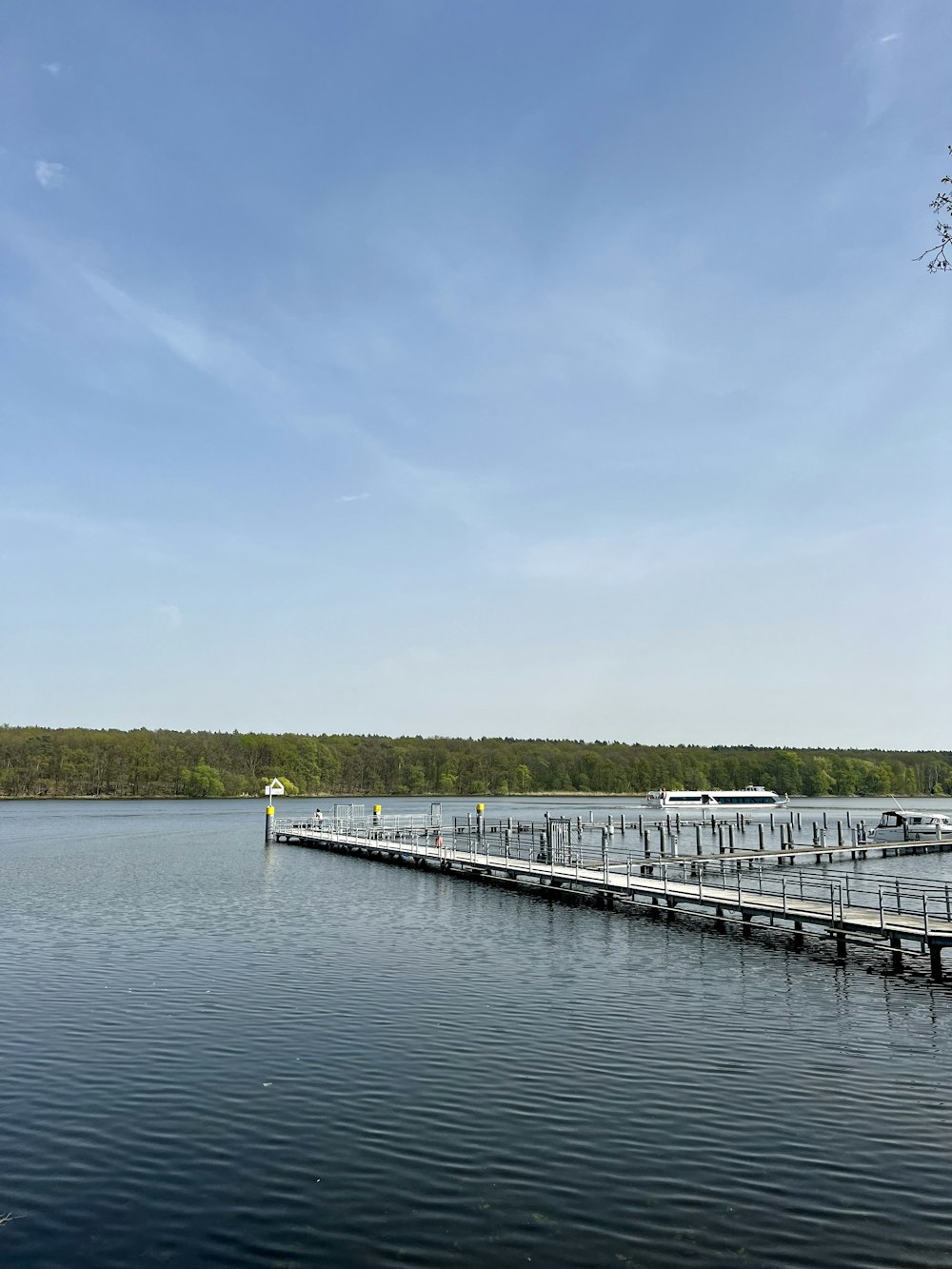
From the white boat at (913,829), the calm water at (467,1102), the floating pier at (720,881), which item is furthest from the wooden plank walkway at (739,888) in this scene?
the white boat at (913,829)

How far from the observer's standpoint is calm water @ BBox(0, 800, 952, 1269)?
39.8 feet

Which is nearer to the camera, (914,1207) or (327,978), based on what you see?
(914,1207)

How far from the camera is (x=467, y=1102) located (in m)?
16.9

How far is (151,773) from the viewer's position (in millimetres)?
192375

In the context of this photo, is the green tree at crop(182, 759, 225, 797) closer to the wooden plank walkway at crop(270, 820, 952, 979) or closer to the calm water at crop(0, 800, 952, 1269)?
the wooden plank walkway at crop(270, 820, 952, 979)

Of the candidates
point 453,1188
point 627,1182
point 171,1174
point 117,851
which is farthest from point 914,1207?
point 117,851

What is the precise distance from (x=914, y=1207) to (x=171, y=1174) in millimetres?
11264

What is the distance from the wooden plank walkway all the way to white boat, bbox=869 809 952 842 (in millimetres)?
21680

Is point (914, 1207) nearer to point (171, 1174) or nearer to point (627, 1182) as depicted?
point (627, 1182)

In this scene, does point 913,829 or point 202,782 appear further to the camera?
point 202,782

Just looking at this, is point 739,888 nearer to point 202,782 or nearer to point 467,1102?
point 467,1102

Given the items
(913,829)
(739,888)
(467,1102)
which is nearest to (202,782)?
(913,829)

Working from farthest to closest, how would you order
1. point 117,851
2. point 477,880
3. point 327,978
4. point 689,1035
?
point 117,851, point 477,880, point 327,978, point 689,1035

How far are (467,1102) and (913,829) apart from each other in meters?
83.3
